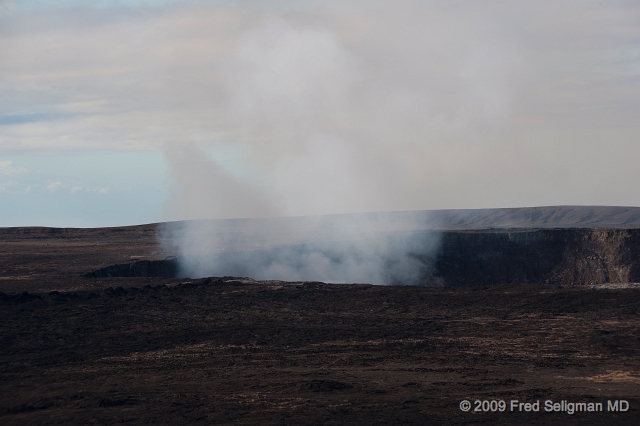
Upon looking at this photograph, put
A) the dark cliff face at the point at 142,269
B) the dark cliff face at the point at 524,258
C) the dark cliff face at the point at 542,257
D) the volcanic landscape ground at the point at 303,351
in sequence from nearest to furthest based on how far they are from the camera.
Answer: the volcanic landscape ground at the point at 303,351, the dark cliff face at the point at 142,269, the dark cliff face at the point at 524,258, the dark cliff face at the point at 542,257

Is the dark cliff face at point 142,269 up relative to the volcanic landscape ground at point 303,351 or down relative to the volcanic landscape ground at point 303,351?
up

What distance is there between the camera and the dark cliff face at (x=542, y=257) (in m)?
40.4

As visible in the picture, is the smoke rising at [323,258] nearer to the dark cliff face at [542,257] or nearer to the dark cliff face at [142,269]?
the dark cliff face at [142,269]

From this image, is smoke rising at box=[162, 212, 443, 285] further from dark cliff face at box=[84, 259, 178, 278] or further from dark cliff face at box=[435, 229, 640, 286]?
dark cliff face at box=[435, 229, 640, 286]

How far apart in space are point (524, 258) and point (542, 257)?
1067mm

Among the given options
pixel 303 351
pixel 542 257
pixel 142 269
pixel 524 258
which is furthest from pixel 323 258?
pixel 303 351

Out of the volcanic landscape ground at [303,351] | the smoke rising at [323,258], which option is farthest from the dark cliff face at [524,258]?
the volcanic landscape ground at [303,351]

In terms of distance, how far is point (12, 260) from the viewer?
37.8m

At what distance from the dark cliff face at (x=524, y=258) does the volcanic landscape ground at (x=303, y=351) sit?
13.3 m

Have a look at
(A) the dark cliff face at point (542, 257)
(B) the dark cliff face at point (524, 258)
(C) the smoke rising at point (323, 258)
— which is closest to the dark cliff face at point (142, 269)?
(C) the smoke rising at point (323, 258)

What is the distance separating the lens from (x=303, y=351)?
61.8ft

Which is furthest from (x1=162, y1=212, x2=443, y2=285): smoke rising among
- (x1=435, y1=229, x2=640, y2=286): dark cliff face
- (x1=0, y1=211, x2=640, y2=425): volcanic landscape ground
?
(x1=0, y1=211, x2=640, y2=425): volcanic landscape ground

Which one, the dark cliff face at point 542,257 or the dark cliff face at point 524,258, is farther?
the dark cliff face at point 542,257

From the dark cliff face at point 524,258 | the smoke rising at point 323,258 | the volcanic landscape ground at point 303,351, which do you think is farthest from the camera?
the dark cliff face at point 524,258
